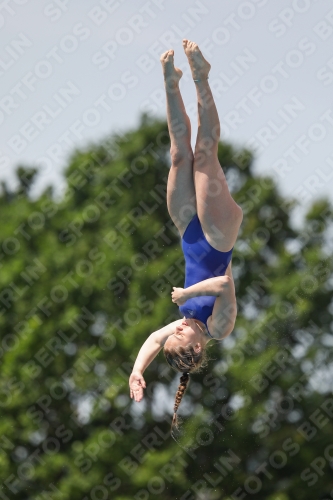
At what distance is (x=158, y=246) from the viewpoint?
20078mm

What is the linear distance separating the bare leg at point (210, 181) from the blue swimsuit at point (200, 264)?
80 mm

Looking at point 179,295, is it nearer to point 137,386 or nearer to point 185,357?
point 185,357

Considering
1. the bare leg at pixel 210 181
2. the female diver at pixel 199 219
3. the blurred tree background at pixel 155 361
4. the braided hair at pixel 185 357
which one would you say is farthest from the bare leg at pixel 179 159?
the blurred tree background at pixel 155 361

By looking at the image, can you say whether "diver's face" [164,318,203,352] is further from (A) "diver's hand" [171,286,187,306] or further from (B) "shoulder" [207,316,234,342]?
(A) "diver's hand" [171,286,187,306]

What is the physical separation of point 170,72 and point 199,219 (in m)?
1.14

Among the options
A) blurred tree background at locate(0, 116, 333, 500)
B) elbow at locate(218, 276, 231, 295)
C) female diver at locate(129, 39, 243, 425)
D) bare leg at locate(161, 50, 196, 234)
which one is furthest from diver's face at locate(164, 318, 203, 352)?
blurred tree background at locate(0, 116, 333, 500)

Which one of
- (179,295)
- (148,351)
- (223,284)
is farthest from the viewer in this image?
(148,351)

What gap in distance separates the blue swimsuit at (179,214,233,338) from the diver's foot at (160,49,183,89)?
1030 mm

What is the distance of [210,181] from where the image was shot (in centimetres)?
766

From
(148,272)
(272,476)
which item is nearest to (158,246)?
(148,272)

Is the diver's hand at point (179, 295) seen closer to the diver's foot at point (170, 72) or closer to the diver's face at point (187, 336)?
the diver's face at point (187, 336)

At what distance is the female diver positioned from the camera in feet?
24.7

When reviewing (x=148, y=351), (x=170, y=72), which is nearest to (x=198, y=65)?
(x=170, y=72)

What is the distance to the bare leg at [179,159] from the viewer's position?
25.2 feet
